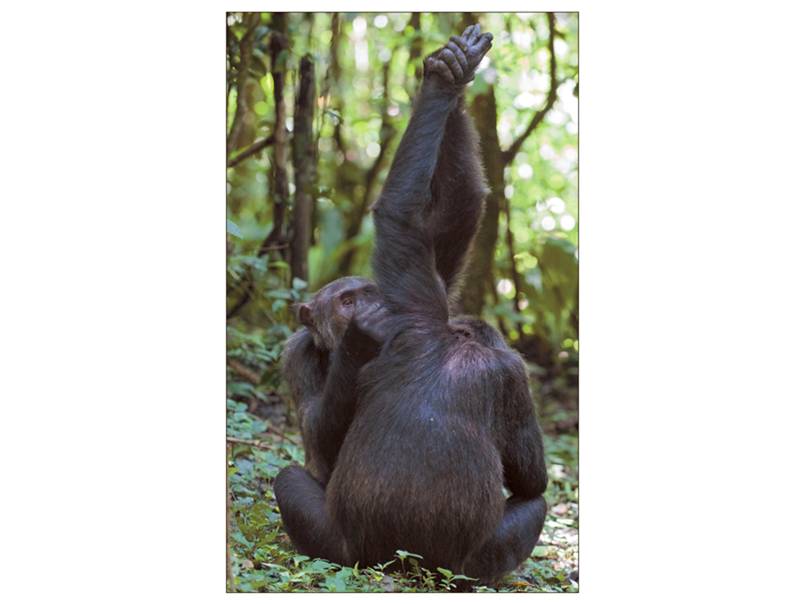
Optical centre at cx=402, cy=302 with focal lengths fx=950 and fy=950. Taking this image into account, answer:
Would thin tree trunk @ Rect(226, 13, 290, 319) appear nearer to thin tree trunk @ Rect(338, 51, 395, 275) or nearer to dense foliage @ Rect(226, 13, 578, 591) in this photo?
dense foliage @ Rect(226, 13, 578, 591)

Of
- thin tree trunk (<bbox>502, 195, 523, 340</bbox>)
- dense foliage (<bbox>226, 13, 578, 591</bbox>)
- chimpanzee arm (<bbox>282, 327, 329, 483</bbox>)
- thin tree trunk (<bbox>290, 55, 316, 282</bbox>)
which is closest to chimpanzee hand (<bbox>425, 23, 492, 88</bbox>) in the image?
dense foliage (<bbox>226, 13, 578, 591</bbox>)

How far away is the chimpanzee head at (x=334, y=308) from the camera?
486 cm

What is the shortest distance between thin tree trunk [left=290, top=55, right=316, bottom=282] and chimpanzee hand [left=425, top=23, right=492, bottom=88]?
1914 mm

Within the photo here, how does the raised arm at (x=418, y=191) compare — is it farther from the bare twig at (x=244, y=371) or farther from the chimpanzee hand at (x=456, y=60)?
the bare twig at (x=244, y=371)

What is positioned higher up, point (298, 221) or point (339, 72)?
point (339, 72)

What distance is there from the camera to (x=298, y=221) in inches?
268

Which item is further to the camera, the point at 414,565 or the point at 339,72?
the point at 339,72

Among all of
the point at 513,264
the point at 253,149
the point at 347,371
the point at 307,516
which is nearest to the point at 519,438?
the point at 347,371

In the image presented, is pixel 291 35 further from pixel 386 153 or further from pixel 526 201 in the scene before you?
pixel 526 201

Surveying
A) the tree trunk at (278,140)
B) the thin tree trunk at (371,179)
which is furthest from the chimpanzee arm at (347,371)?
the thin tree trunk at (371,179)

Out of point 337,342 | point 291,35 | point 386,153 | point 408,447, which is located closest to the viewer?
point 408,447
